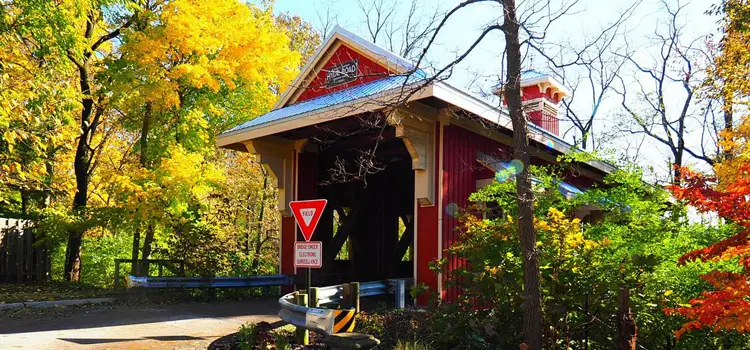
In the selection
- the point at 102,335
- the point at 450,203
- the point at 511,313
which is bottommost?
the point at 102,335

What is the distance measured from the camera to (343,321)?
6078 mm

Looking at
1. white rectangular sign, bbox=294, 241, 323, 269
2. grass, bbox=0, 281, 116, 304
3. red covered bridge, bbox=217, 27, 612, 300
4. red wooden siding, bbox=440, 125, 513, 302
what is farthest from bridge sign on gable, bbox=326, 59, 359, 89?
grass, bbox=0, 281, 116, 304

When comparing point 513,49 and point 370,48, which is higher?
point 370,48

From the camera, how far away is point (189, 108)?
15336 millimetres

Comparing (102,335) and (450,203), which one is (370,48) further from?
(102,335)

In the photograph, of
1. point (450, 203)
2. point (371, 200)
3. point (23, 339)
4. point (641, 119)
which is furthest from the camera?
point (641, 119)

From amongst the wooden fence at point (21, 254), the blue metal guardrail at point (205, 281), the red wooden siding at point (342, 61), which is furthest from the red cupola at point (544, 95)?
the wooden fence at point (21, 254)

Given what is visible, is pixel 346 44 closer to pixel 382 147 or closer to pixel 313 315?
pixel 382 147

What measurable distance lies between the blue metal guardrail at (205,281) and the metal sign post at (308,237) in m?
4.93

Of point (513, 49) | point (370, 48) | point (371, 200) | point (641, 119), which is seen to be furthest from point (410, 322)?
point (641, 119)

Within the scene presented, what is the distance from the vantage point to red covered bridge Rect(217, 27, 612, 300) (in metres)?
9.04

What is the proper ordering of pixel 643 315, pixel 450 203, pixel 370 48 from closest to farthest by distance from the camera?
1. pixel 643 315
2. pixel 450 203
3. pixel 370 48

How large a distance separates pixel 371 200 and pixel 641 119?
20.5 meters

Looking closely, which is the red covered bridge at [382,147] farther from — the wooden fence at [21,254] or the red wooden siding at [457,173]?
the wooden fence at [21,254]
